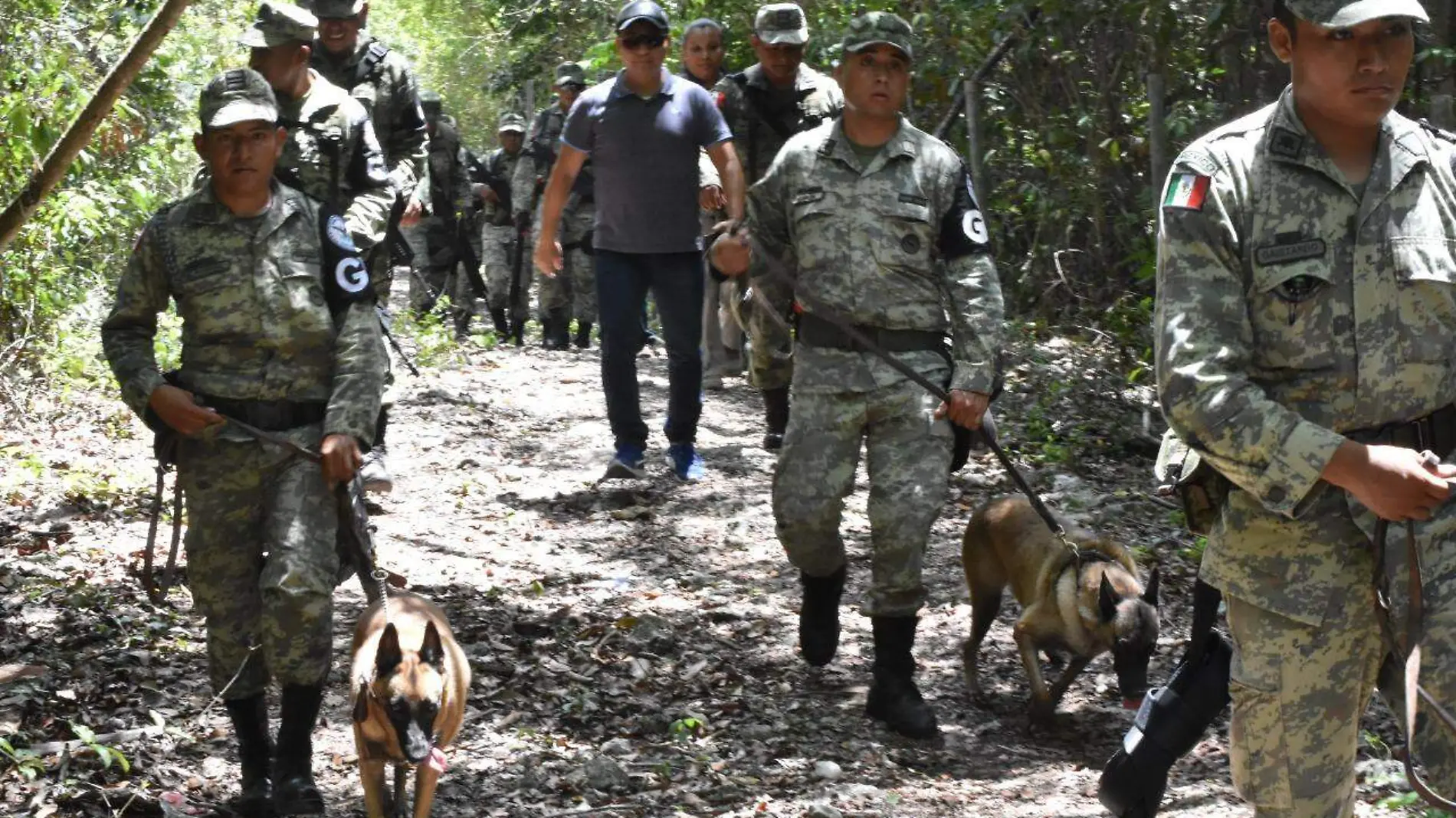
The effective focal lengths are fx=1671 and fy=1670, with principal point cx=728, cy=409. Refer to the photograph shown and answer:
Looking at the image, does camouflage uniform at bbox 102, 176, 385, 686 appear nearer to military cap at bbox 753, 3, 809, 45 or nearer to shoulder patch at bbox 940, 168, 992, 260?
shoulder patch at bbox 940, 168, 992, 260

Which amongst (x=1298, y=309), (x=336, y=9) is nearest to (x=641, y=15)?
(x=336, y=9)


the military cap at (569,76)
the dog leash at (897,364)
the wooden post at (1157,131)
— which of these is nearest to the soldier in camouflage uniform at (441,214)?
the military cap at (569,76)

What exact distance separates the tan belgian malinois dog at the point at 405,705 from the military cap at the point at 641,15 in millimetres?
4563

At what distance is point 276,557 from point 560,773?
1.25 m

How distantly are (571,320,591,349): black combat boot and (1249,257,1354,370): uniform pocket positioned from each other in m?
12.7

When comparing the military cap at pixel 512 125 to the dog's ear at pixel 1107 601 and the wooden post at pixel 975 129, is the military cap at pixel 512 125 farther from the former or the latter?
the dog's ear at pixel 1107 601

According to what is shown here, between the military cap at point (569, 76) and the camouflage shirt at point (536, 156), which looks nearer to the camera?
the military cap at point (569, 76)

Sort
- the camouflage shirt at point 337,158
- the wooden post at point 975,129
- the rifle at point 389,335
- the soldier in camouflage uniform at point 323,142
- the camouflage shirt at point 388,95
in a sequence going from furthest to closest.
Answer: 1. the wooden post at point 975,129
2. the camouflage shirt at point 388,95
3. the rifle at point 389,335
4. the camouflage shirt at point 337,158
5. the soldier in camouflage uniform at point 323,142

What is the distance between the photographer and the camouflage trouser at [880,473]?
19.4ft

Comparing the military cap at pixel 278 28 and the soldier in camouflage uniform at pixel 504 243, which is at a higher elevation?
the military cap at pixel 278 28

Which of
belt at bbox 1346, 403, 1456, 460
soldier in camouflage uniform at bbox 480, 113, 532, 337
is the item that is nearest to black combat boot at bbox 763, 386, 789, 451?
belt at bbox 1346, 403, 1456, 460

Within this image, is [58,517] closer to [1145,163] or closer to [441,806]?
[441,806]

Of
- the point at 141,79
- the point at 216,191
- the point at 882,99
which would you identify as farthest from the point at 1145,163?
the point at 216,191

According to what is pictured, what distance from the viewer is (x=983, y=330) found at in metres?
5.79
